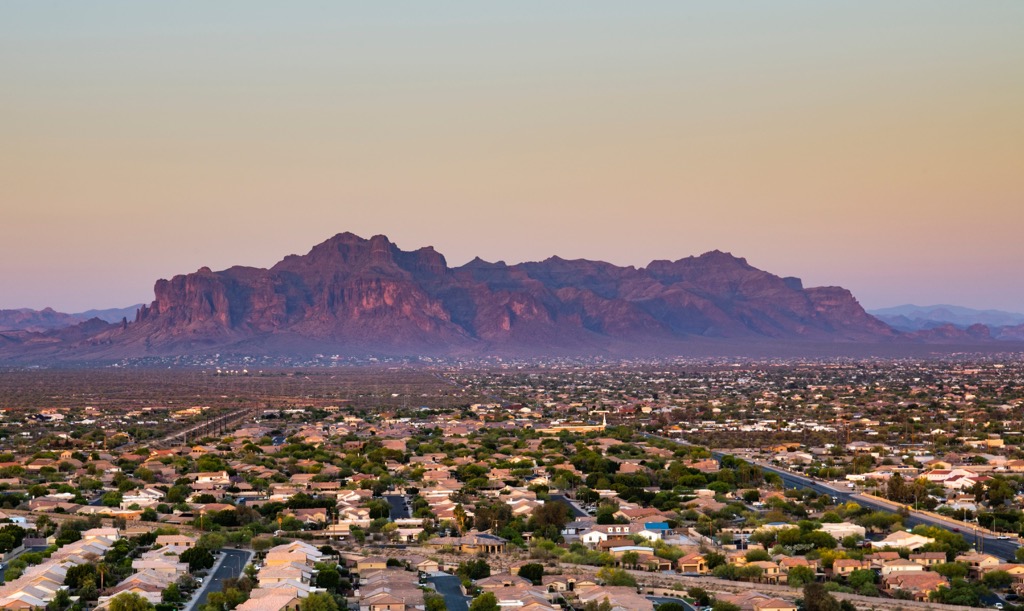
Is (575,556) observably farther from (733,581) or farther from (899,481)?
(899,481)

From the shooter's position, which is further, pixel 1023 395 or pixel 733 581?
pixel 1023 395

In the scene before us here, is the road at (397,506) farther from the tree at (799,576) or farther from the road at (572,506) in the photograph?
the tree at (799,576)

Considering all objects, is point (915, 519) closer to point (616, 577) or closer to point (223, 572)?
point (616, 577)

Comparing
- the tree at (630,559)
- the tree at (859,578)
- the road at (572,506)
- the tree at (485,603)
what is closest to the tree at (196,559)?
the tree at (485,603)

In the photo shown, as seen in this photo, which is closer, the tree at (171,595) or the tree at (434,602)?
the tree at (434,602)

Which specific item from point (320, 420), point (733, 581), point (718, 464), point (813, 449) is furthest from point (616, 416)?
point (733, 581)

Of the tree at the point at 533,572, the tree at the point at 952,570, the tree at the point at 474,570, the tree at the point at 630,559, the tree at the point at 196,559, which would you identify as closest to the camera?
the tree at the point at 533,572
